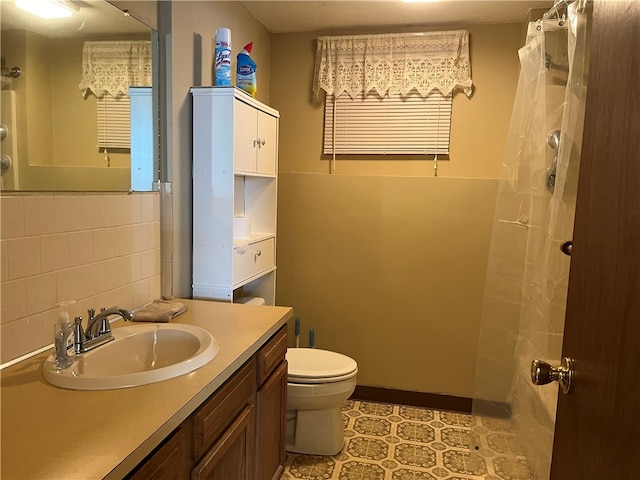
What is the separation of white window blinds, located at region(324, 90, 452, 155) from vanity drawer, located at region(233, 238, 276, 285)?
0.82m

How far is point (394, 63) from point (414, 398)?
1998 millimetres

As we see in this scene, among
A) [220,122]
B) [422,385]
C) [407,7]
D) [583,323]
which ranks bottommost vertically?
[422,385]

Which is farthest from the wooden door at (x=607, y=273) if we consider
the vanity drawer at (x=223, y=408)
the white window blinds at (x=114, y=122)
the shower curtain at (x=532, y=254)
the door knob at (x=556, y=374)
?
the white window blinds at (x=114, y=122)

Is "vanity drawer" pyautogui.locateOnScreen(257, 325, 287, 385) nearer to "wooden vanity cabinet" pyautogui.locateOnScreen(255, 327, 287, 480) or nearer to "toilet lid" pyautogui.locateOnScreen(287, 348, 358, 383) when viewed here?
"wooden vanity cabinet" pyautogui.locateOnScreen(255, 327, 287, 480)

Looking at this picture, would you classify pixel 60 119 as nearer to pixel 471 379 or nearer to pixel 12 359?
pixel 12 359

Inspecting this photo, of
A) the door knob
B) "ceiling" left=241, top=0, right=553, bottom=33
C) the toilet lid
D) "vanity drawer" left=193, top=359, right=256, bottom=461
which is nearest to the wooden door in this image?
the door knob

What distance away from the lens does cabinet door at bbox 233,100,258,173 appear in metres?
2.10

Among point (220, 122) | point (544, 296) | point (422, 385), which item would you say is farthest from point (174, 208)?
point (422, 385)

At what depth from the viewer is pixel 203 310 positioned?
1922 millimetres

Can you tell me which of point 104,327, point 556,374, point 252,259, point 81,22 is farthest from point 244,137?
point 556,374

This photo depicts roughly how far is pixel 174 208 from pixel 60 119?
2.03 ft

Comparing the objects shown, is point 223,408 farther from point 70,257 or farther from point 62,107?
point 62,107

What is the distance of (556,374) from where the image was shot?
1055 millimetres

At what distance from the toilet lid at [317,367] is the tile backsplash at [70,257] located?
30.9 inches
